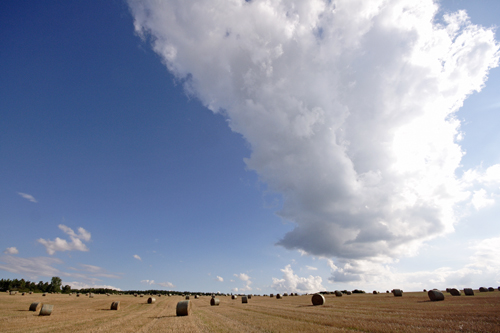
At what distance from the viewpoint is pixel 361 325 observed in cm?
1338

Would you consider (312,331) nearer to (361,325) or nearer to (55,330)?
(361,325)

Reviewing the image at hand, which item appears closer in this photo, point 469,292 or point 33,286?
point 469,292

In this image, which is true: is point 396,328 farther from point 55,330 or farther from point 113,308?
point 113,308

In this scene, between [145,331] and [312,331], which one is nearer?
[312,331]

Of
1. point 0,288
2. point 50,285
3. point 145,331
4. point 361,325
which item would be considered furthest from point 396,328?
point 50,285

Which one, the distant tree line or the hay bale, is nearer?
the hay bale

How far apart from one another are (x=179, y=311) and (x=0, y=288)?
153m

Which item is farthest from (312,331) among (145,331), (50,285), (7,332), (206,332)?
(50,285)

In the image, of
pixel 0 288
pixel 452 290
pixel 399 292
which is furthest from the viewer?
pixel 0 288

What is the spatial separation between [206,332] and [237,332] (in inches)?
75.0

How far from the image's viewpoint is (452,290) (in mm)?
36594

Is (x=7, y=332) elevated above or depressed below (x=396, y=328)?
below

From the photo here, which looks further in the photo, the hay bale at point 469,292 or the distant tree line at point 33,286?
the distant tree line at point 33,286

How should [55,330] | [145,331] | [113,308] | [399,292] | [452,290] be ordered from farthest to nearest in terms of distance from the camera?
[399,292] → [452,290] → [113,308] → [55,330] → [145,331]
